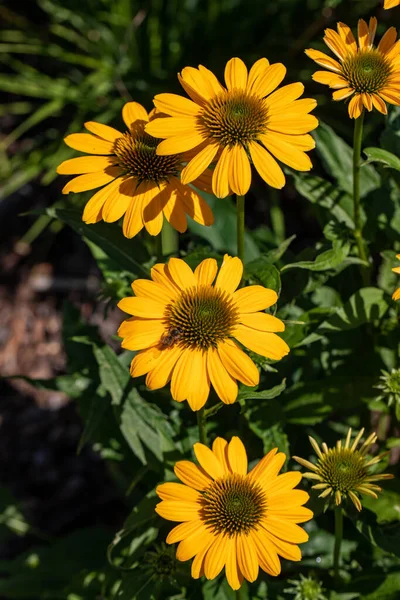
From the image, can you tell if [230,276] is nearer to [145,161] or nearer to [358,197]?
[145,161]

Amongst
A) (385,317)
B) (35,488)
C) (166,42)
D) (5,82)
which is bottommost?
(35,488)

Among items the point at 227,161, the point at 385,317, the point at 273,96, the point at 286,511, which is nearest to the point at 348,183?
the point at 385,317

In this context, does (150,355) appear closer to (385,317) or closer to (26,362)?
(385,317)

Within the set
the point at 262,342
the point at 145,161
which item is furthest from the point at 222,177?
the point at 262,342

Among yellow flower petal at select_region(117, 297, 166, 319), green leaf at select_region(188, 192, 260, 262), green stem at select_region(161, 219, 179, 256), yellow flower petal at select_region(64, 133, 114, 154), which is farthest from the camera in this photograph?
green stem at select_region(161, 219, 179, 256)

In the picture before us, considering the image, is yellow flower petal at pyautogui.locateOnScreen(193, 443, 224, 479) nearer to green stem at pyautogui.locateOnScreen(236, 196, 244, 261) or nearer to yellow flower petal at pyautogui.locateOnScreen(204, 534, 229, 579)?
yellow flower petal at pyautogui.locateOnScreen(204, 534, 229, 579)

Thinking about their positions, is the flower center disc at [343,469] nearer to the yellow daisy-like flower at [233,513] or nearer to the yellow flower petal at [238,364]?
the yellow daisy-like flower at [233,513]

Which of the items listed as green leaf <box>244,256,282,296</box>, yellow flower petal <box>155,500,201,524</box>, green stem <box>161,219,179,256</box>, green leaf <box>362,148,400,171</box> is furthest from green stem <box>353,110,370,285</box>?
green stem <box>161,219,179,256</box>

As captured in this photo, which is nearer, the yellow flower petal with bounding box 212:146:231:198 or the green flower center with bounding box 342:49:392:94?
the yellow flower petal with bounding box 212:146:231:198
